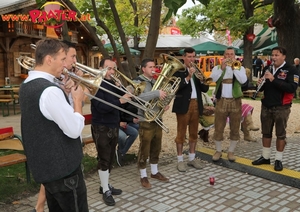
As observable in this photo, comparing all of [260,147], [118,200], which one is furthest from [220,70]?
[118,200]

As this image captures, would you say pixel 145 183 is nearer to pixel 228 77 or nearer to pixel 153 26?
pixel 228 77

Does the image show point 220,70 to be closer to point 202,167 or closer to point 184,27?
point 202,167

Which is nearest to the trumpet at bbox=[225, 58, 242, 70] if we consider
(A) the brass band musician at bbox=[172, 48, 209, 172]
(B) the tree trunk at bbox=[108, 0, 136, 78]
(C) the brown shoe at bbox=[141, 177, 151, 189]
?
(A) the brass band musician at bbox=[172, 48, 209, 172]

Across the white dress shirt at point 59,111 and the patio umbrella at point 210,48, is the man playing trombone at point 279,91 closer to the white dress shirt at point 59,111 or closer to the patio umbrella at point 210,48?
the white dress shirt at point 59,111

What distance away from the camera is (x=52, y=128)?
2.25 meters

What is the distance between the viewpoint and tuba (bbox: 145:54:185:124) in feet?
14.4

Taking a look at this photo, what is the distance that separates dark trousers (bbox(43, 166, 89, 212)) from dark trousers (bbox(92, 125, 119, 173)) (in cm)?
149

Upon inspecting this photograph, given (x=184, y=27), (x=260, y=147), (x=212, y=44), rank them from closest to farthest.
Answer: (x=260, y=147) < (x=212, y=44) < (x=184, y=27)

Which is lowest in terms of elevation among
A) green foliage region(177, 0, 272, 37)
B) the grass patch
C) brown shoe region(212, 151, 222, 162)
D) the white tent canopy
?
the grass patch

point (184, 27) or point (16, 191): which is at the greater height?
point (184, 27)

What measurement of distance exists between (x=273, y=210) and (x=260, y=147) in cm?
291

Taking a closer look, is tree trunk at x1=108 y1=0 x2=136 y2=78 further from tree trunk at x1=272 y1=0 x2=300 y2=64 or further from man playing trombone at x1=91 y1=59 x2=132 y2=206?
tree trunk at x1=272 y1=0 x2=300 y2=64

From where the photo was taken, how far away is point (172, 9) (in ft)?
6.50

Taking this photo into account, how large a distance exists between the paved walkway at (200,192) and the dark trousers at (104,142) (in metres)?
0.50
